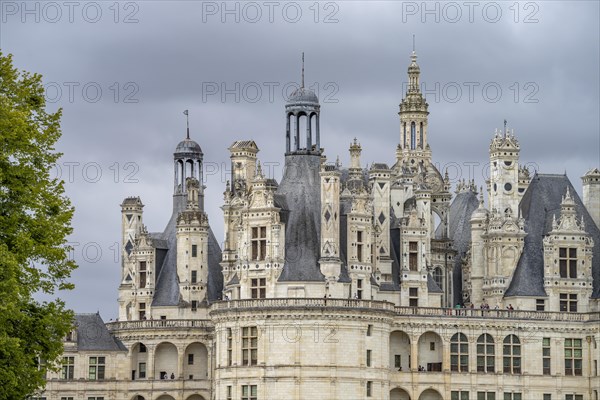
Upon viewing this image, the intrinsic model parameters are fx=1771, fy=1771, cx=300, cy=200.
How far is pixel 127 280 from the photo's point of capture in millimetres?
118750

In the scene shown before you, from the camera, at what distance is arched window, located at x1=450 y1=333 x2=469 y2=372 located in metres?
109

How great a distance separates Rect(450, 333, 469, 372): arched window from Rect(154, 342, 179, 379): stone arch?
61.4 feet

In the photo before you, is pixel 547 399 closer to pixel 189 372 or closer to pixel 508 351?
pixel 508 351

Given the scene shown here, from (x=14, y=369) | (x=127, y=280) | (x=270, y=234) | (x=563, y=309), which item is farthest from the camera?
(x=127, y=280)

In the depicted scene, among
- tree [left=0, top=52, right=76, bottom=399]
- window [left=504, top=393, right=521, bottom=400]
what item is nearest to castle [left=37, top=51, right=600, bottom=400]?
window [left=504, top=393, right=521, bottom=400]

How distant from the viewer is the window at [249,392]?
103m

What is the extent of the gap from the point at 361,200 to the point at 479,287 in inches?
493

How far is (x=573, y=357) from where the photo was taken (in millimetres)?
110562

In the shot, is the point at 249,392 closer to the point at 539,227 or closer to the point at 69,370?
the point at 69,370

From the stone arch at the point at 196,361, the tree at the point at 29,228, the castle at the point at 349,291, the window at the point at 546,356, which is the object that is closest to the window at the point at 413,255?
the castle at the point at 349,291

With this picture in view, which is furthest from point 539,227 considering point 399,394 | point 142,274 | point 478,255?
point 142,274

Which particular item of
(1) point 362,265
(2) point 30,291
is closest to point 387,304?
(1) point 362,265

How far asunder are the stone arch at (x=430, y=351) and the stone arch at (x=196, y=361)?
1506cm

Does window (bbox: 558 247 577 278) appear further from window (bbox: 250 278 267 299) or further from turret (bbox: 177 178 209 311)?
turret (bbox: 177 178 209 311)
